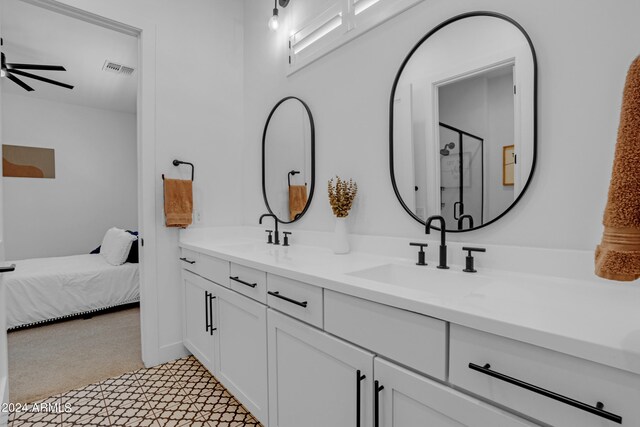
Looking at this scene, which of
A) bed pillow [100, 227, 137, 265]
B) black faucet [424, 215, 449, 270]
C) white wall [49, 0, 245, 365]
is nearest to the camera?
black faucet [424, 215, 449, 270]

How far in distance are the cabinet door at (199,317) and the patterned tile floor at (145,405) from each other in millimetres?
155

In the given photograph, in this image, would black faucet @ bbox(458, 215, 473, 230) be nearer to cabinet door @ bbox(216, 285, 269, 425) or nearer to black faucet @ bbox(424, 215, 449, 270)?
black faucet @ bbox(424, 215, 449, 270)

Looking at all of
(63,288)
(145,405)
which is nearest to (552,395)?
(145,405)

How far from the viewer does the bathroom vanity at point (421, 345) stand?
1.94ft

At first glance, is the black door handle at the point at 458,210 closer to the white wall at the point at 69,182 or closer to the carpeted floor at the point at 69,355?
the carpeted floor at the point at 69,355

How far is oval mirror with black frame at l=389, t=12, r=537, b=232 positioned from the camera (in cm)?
113

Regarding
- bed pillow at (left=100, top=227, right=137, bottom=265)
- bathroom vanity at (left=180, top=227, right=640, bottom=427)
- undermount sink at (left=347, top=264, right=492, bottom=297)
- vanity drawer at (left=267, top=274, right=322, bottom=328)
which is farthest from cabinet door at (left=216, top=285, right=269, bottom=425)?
bed pillow at (left=100, top=227, right=137, bottom=265)

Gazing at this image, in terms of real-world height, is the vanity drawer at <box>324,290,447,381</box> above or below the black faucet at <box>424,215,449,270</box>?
below

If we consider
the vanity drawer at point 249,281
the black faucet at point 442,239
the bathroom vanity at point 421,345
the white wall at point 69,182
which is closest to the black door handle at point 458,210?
the black faucet at point 442,239

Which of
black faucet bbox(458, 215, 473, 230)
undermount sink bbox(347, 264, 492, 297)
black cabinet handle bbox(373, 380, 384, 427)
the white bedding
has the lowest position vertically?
the white bedding

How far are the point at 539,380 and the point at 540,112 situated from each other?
89 centimetres

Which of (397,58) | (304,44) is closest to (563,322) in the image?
(397,58)

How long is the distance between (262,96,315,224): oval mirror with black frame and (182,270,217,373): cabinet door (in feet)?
2.26

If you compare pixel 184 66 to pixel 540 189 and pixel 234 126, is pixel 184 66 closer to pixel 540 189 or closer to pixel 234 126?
pixel 234 126
